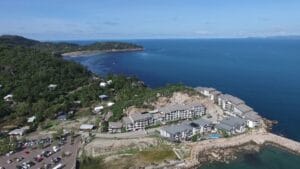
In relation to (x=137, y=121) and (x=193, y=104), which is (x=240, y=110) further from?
(x=137, y=121)

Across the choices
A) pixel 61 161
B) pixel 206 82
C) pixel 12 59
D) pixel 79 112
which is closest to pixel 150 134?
pixel 61 161

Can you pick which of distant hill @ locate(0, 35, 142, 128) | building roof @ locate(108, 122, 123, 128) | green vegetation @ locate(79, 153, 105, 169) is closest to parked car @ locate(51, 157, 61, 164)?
green vegetation @ locate(79, 153, 105, 169)

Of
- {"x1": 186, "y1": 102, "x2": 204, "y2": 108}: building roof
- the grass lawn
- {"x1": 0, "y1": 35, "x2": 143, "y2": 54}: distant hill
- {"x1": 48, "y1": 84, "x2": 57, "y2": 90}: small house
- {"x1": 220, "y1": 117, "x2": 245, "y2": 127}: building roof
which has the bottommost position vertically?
the grass lawn

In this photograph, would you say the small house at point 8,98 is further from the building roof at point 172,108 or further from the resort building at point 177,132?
the resort building at point 177,132

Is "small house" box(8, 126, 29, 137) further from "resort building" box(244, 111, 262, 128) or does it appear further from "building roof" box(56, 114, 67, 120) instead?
"resort building" box(244, 111, 262, 128)

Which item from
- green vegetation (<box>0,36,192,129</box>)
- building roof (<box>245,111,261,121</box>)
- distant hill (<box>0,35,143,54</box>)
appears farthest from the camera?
distant hill (<box>0,35,143,54</box>)

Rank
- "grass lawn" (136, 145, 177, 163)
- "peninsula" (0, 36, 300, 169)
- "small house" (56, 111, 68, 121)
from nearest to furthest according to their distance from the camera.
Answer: "grass lawn" (136, 145, 177, 163) → "peninsula" (0, 36, 300, 169) → "small house" (56, 111, 68, 121)

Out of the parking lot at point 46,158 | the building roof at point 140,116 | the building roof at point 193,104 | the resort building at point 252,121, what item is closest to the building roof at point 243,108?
the resort building at point 252,121

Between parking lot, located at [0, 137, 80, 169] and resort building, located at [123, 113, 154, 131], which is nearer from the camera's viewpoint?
parking lot, located at [0, 137, 80, 169]
